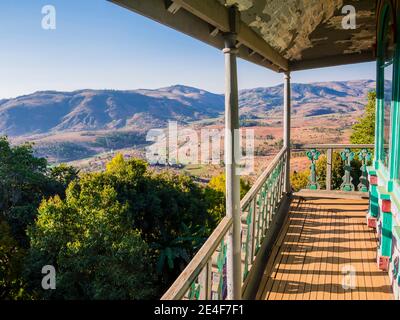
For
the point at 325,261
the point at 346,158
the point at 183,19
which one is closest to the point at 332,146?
the point at 346,158

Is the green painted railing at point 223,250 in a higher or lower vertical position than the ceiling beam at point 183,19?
lower

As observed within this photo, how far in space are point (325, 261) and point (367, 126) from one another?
24386 mm

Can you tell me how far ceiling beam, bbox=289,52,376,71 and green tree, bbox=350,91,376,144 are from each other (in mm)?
21157

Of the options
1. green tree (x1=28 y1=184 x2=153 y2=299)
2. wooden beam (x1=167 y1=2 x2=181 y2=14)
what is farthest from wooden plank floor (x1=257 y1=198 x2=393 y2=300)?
green tree (x1=28 y1=184 x2=153 y2=299)

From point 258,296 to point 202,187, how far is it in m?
24.1

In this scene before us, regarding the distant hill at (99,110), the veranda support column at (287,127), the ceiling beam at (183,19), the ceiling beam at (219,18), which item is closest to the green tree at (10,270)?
the veranda support column at (287,127)

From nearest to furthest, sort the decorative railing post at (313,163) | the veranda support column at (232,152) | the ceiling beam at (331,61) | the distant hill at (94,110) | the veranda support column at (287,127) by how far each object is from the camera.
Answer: the veranda support column at (232,152), the ceiling beam at (331,61), the veranda support column at (287,127), the decorative railing post at (313,163), the distant hill at (94,110)

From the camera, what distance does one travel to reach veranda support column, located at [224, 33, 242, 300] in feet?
7.95

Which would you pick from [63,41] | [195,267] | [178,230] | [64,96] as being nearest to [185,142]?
[178,230]

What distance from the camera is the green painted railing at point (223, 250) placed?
5.53ft

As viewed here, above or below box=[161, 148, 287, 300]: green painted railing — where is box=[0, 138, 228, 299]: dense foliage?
below

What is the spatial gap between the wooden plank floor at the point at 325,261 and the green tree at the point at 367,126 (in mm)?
22040

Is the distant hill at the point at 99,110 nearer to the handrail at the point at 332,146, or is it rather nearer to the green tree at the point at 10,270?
the green tree at the point at 10,270

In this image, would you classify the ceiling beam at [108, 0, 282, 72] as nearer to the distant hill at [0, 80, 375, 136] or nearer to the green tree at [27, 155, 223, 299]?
the green tree at [27, 155, 223, 299]
